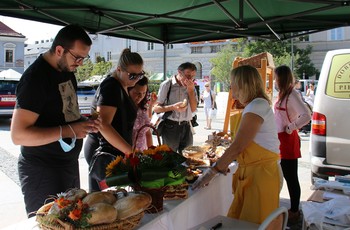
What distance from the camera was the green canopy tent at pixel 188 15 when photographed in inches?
137

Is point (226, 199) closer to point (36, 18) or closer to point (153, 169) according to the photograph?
point (153, 169)

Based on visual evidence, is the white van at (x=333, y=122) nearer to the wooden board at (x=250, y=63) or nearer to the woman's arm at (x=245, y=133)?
the wooden board at (x=250, y=63)

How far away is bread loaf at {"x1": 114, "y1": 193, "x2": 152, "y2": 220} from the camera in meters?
1.48

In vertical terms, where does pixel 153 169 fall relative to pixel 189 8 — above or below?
below

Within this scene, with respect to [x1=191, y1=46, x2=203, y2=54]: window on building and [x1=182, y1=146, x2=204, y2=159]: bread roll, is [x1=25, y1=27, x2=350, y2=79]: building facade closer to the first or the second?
[x1=191, y1=46, x2=203, y2=54]: window on building

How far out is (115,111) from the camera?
242 centimetres

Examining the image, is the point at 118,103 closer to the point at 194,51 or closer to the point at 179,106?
the point at 179,106

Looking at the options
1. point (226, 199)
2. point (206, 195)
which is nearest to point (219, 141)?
point (226, 199)

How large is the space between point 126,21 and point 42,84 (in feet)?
8.86

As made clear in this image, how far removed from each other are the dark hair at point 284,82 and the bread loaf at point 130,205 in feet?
8.33

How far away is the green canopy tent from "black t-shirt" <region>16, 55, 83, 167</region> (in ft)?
4.78

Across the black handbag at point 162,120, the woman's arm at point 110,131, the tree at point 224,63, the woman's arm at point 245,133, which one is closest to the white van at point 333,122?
the black handbag at point 162,120

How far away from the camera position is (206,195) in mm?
2506

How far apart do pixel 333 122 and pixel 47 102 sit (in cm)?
332
